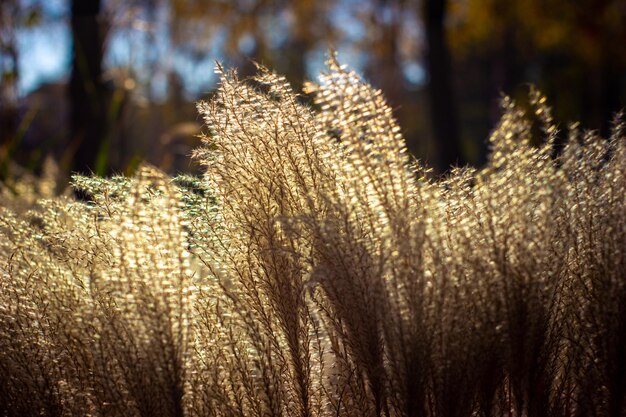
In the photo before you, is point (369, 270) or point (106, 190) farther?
point (106, 190)

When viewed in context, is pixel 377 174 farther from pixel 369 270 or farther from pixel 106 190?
pixel 106 190

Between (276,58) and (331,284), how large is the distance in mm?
32580

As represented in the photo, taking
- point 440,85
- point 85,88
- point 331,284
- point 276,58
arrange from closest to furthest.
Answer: point 331,284, point 85,88, point 440,85, point 276,58

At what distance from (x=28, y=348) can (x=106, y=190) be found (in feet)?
1.40

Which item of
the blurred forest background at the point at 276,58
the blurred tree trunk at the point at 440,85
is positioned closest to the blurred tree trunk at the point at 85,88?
the blurred forest background at the point at 276,58

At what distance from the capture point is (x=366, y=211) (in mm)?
1626

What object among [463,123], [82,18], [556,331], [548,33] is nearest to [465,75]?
[463,123]

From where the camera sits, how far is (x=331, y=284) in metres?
1.57

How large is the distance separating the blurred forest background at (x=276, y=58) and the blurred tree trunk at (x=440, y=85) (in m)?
0.02

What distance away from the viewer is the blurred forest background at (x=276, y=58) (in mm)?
7375

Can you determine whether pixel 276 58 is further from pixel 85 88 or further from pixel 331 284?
pixel 331 284

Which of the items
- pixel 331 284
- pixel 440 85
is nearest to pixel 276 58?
pixel 440 85

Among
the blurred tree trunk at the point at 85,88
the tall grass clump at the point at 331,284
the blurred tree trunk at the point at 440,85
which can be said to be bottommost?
the tall grass clump at the point at 331,284

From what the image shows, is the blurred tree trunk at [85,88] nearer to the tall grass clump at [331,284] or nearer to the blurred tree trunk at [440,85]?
the blurred tree trunk at [440,85]
